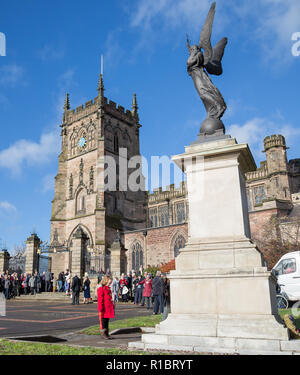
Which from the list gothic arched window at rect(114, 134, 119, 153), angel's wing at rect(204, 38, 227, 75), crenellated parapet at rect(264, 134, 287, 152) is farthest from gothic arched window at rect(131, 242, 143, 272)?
angel's wing at rect(204, 38, 227, 75)

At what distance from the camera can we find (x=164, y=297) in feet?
38.4

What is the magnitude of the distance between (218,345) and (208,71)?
506 centimetres

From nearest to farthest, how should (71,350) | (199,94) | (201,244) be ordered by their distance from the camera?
(71,350) → (201,244) → (199,94)

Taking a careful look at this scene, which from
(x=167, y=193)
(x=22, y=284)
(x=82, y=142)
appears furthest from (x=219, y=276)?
(x=167, y=193)

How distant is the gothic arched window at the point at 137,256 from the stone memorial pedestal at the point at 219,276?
32637mm

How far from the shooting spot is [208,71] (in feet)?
22.6

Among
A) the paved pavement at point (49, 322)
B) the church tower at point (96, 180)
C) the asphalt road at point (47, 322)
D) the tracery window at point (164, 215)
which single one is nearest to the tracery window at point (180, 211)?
the tracery window at point (164, 215)

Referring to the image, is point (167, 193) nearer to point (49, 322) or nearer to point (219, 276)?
point (49, 322)

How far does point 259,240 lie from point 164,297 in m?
18.2

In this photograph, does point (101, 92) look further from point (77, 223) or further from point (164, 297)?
point (164, 297)

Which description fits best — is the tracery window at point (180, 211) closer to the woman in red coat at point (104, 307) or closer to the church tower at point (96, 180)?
the church tower at point (96, 180)

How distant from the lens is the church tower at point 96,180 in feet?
127

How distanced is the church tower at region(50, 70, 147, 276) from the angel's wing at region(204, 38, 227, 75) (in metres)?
30.5
